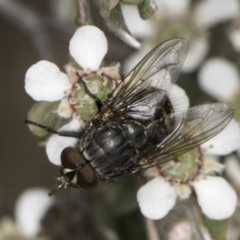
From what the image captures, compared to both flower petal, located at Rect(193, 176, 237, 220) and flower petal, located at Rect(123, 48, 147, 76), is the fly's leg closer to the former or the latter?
flower petal, located at Rect(193, 176, 237, 220)

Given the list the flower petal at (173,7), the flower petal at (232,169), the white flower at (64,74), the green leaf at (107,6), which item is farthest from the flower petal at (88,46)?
the flower petal at (173,7)

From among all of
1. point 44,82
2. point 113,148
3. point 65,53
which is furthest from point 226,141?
point 65,53

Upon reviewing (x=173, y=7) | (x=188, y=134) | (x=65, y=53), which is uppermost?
(x=65, y=53)

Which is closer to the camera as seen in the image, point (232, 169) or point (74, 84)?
point (74, 84)

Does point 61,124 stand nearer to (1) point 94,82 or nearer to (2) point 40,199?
(1) point 94,82

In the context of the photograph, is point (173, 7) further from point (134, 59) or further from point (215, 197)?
point (215, 197)

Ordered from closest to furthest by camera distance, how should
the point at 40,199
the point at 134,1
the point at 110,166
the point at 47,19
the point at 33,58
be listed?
the point at 134,1
the point at 110,166
the point at 40,199
the point at 47,19
the point at 33,58

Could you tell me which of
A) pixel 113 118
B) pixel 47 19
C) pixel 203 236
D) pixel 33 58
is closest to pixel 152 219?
pixel 203 236
